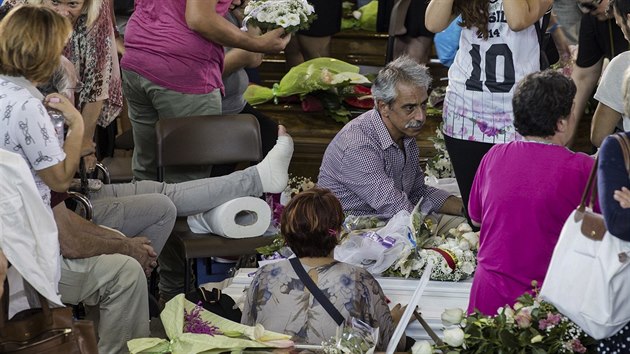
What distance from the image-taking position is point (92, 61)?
5.14 meters

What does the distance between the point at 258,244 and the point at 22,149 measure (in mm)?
1314

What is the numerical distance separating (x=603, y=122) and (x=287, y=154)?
1365 mm

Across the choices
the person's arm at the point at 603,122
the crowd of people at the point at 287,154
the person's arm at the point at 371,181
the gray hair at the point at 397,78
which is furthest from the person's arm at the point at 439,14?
the person's arm at the point at 603,122

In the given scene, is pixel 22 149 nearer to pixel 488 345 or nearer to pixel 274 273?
pixel 274 273

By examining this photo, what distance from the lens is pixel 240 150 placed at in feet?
17.4

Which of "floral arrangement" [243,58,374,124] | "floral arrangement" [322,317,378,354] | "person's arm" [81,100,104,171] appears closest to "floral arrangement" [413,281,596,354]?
"floral arrangement" [322,317,378,354]

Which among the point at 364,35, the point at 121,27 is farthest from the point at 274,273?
the point at 364,35

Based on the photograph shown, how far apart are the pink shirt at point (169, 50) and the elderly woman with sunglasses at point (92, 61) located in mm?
169

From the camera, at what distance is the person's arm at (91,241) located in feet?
13.5

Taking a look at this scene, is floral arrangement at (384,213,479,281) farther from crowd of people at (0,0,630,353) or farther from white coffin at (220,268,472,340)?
crowd of people at (0,0,630,353)

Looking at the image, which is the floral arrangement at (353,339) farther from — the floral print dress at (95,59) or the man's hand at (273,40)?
the man's hand at (273,40)

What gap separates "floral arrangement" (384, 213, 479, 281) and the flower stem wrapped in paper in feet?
2.66

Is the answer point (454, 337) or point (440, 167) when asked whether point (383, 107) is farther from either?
point (454, 337)

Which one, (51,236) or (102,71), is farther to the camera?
(102,71)
